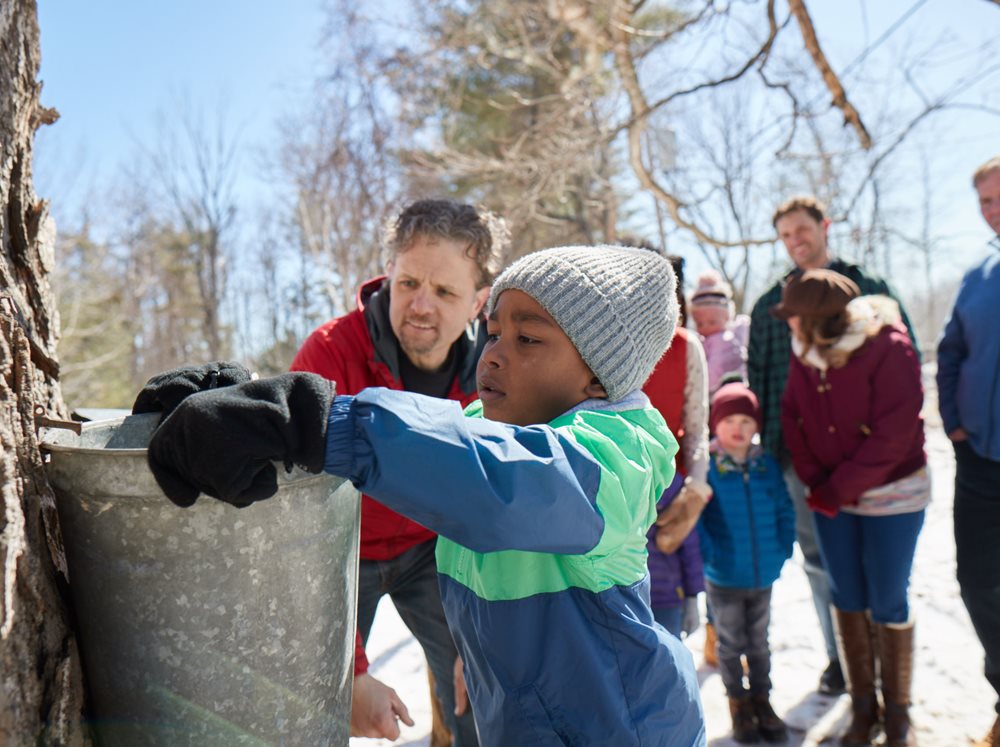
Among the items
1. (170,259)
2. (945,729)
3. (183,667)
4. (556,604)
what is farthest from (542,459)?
(170,259)

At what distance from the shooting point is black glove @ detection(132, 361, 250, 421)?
107 centimetres

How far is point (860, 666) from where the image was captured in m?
3.03

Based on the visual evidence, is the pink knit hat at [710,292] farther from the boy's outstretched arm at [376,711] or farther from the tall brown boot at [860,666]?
the boy's outstretched arm at [376,711]

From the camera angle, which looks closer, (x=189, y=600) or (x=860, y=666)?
(x=189, y=600)

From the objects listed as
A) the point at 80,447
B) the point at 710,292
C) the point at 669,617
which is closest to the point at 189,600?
the point at 80,447

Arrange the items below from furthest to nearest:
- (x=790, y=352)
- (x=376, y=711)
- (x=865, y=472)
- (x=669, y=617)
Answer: (x=790, y=352) → (x=865, y=472) → (x=669, y=617) → (x=376, y=711)

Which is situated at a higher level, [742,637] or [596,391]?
[596,391]

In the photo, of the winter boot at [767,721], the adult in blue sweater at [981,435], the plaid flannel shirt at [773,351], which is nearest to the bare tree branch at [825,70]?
the plaid flannel shirt at [773,351]

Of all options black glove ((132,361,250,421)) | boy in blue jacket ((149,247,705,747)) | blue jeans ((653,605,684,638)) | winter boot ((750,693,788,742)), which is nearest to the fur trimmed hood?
blue jeans ((653,605,684,638))

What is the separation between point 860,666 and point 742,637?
486mm

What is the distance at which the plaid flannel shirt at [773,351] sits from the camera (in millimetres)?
3441

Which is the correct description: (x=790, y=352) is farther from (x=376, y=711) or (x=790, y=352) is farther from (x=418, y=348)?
(x=376, y=711)

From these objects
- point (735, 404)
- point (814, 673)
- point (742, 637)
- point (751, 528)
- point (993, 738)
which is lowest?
point (814, 673)

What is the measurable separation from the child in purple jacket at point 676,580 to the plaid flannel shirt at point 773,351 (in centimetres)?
76
